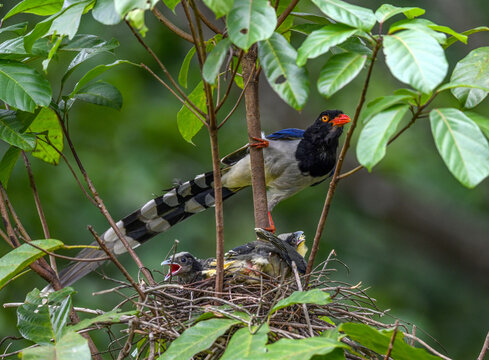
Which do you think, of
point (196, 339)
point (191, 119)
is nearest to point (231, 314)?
point (196, 339)

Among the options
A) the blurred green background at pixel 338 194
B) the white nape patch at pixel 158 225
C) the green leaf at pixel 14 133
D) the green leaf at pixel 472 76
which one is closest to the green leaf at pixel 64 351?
the green leaf at pixel 14 133

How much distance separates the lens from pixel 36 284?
6605 mm

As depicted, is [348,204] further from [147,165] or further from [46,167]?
[46,167]

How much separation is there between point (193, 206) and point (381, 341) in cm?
215

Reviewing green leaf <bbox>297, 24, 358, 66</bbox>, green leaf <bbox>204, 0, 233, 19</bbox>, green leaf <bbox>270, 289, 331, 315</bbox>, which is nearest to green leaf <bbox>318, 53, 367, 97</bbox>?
green leaf <bbox>297, 24, 358, 66</bbox>

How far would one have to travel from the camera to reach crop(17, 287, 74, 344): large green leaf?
247cm

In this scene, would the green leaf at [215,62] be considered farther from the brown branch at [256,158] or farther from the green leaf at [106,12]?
the brown branch at [256,158]

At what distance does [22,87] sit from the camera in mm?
2861

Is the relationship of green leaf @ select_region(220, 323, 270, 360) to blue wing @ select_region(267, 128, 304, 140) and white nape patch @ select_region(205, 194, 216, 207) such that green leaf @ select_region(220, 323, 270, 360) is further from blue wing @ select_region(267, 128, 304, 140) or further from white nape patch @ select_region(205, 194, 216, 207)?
blue wing @ select_region(267, 128, 304, 140)

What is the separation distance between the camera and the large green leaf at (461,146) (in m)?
1.98

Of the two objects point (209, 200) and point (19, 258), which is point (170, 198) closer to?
point (209, 200)

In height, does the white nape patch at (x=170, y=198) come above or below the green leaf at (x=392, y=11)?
below

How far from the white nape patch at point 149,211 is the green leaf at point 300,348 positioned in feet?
6.93

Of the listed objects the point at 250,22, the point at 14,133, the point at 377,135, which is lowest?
the point at 377,135
